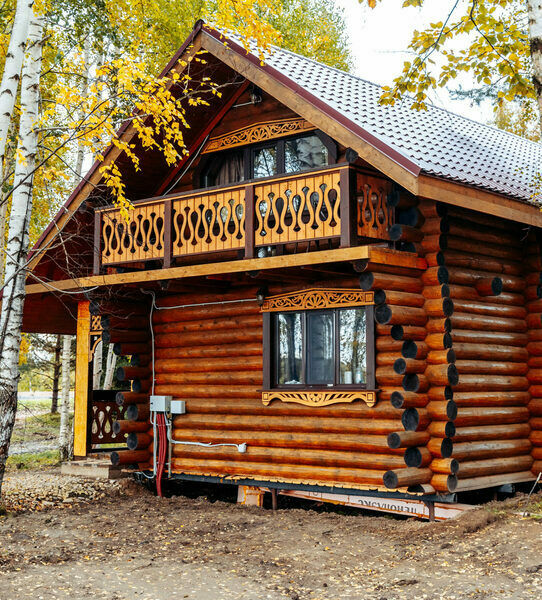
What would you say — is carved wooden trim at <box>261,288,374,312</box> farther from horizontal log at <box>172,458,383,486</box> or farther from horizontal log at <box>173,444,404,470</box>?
horizontal log at <box>172,458,383,486</box>

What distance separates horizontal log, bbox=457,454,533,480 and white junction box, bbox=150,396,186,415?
5.13 metres

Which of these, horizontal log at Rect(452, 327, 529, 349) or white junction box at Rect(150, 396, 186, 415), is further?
white junction box at Rect(150, 396, 186, 415)

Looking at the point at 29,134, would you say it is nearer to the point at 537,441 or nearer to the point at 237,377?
the point at 237,377

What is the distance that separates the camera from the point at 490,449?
12.4 meters

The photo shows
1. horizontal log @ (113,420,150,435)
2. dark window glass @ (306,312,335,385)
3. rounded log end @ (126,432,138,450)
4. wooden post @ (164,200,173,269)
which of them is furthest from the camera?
rounded log end @ (126,432,138,450)

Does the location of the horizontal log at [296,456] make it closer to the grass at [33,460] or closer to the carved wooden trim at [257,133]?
the carved wooden trim at [257,133]

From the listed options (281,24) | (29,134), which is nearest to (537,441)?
(29,134)

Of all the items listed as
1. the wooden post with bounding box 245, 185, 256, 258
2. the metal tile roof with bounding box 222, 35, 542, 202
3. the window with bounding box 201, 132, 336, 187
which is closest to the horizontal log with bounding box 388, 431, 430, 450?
the wooden post with bounding box 245, 185, 256, 258

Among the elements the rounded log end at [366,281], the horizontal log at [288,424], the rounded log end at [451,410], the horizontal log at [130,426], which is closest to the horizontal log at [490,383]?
the rounded log end at [451,410]

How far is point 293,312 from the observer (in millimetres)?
12930

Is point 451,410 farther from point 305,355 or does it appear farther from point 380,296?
point 305,355

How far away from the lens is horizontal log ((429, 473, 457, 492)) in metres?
11.1

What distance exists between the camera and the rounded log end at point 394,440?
36.4ft

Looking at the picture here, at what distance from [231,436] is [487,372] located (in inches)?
172
